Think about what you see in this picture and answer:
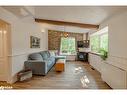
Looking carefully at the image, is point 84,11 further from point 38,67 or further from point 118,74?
point 38,67

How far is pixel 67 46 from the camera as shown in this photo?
35.7 feet

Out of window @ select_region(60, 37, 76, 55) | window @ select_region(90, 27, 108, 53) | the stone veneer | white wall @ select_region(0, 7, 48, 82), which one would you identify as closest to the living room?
white wall @ select_region(0, 7, 48, 82)

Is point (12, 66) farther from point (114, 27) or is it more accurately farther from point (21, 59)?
point (114, 27)

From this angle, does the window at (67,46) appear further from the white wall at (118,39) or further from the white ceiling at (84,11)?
the white wall at (118,39)

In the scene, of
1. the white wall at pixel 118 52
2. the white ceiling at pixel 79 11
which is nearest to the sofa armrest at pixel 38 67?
the white ceiling at pixel 79 11

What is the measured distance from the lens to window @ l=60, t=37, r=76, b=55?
10844mm

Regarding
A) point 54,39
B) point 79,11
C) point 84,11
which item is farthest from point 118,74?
point 54,39

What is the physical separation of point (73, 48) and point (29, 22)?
5.35m

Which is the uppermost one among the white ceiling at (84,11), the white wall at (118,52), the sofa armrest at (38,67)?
the white ceiling at (84,11)

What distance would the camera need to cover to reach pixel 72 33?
35.6ft

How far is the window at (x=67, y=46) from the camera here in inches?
427

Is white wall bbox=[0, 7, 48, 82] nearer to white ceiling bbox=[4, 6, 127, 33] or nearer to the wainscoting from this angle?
white ceiling bbox=[4, 6, 127, 33]

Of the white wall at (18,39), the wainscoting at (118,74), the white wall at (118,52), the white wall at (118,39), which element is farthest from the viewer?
the white wall at (18,39)
